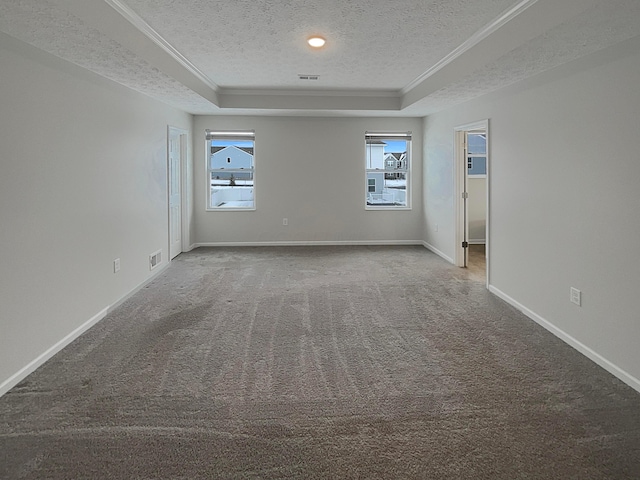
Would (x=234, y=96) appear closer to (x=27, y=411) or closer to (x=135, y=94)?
(x=135, y=94)

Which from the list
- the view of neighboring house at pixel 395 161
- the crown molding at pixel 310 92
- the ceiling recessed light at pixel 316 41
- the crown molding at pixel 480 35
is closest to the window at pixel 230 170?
the crown molding at pixel 310 92

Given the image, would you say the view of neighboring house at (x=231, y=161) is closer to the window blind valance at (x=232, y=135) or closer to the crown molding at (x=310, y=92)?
the window blind valance at (x=232, y=135)

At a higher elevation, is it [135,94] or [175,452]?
[135,94]

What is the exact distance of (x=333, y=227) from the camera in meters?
7.55

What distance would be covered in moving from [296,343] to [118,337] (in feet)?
4.57

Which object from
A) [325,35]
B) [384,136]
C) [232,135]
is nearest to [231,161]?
[232,135]

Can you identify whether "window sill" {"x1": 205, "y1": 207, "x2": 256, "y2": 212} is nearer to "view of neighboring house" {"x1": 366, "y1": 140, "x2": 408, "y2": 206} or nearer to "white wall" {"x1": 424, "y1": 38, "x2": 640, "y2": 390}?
"view of neighboring house" {"x1": 366, "y1": 140, "x2": 408, "y2": 206}

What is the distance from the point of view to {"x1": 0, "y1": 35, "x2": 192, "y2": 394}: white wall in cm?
255

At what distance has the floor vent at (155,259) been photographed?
5.14 metres

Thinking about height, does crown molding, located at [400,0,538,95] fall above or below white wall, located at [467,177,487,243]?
above

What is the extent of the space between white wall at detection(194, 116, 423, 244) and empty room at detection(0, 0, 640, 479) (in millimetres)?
1801

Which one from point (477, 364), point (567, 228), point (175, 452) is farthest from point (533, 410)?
point (175, 452)

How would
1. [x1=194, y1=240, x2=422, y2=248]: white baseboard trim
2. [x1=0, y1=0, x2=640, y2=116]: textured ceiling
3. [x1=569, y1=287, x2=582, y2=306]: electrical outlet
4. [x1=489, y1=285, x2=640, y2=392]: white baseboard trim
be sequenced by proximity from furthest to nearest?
[x1=194, y1=240, x2=422, y2=248]: white baseboard trim, [x1=569, y1=287, x2=582, y2=306]: electrical outlet, [x1=489, y1=285, x2=640, y2=392]: white baseboard trim, [x1=0, y1=0, x2=640, y2=116]: textured ceiling

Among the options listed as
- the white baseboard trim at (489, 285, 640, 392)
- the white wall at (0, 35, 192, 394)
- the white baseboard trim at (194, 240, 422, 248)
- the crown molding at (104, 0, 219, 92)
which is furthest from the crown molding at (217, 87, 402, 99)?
the white baseboard trim at (489, 285, 640, 392)
